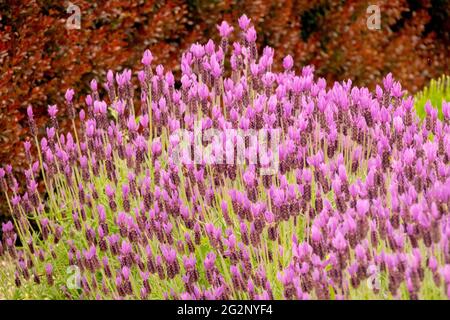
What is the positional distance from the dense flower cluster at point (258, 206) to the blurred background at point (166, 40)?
54.5 inches

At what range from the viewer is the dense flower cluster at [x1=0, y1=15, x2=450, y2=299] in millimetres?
3002

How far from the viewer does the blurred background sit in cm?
576

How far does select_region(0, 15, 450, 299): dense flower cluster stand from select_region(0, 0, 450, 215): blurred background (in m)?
1.39

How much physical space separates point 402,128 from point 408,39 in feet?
19.2

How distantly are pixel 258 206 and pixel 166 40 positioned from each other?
4.22 m

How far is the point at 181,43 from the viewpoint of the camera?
277 inches

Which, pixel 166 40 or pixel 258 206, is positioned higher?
pixel 166 40

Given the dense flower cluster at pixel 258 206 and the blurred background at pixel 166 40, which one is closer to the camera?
the dense flower cluster at pixel 258 206

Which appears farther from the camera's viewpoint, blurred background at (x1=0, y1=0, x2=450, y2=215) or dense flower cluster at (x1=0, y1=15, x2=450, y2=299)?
blurred background at (x1=0, y1=0, x2=450, y2=215)

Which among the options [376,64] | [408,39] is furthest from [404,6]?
[376,64]

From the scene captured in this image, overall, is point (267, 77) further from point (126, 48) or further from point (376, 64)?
point (376, 64)

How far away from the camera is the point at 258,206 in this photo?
323cm

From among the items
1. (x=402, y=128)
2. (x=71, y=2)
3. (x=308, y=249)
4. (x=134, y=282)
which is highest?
(x=71, y=2)

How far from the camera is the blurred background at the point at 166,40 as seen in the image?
576 cm
